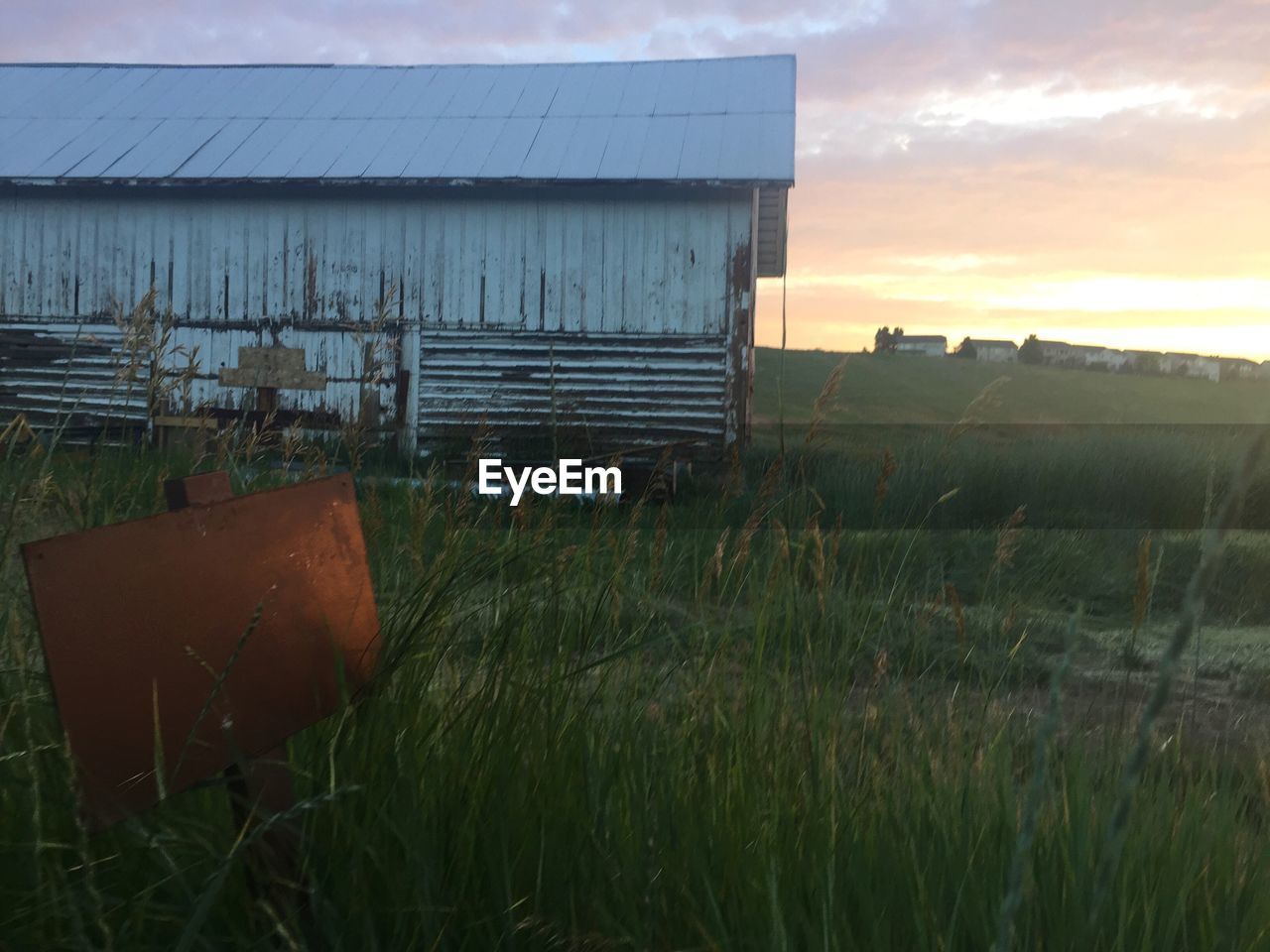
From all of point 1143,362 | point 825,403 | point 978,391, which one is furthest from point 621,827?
point 1143,362

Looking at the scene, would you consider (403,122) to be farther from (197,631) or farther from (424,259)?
(197,631)

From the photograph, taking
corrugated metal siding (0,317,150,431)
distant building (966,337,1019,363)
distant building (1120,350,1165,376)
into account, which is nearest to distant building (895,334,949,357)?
distant building (966,337,1019,363)

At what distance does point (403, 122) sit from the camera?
511 inches

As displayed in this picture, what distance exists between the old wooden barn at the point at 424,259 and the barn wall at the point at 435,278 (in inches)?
0.9

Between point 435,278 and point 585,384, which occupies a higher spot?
point 435,278

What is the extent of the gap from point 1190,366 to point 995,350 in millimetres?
11229

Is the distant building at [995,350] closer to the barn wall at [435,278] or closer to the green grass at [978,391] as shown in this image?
the green grass at [978,391]

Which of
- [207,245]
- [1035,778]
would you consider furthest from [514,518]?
[207,245]

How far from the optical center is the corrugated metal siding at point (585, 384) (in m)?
11.7

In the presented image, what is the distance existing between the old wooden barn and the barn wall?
0.08 ft

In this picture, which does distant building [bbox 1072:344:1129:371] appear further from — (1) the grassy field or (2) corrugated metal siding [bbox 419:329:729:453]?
(1) the grassy field

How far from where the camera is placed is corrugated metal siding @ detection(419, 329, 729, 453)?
38.4 ft

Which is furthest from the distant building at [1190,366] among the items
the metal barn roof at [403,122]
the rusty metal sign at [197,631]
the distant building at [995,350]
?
the rusty metal sign at [197,631]

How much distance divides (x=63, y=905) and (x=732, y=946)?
892 mm
